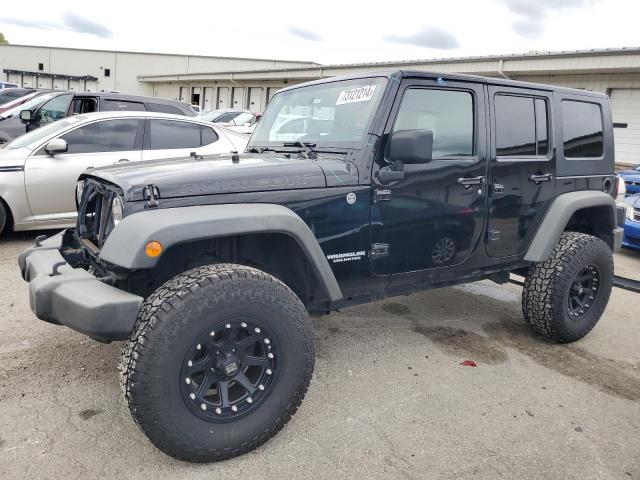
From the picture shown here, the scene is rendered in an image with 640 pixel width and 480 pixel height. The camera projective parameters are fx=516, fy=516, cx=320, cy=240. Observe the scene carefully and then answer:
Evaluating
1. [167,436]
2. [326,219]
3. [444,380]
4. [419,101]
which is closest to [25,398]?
[167,436]

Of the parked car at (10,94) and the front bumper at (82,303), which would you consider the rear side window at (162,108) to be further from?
the parked car at (10,94)

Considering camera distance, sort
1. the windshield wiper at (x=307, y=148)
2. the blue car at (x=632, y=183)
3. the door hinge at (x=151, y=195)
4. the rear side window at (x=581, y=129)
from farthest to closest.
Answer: the blue car at (x=632, y=183) < the rear side window at (x=581, y=129) < the windshield wiper at (x=307, y=148) < the door hinge at (x=151, y=195)

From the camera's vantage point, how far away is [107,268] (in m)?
2.49

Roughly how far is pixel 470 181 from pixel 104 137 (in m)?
4.50

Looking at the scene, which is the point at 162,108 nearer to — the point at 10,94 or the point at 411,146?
the point at 411,146

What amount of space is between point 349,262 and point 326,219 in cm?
31

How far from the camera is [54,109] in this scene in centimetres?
870

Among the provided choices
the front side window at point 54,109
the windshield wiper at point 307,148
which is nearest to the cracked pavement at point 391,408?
the windshield wiper at point 307,148

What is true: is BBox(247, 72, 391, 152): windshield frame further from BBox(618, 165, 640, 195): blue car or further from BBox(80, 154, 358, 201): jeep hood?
BBox(618, 165, 640, 195): blue car

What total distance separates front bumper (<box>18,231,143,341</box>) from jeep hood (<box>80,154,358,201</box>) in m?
0.46

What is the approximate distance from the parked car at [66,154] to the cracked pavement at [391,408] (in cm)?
158

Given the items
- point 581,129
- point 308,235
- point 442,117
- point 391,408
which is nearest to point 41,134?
point 308,235

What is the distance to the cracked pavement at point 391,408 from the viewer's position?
2.46 m

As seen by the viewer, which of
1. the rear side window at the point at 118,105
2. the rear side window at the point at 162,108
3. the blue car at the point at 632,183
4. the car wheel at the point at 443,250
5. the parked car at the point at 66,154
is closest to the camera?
the car wheel at the point at 443,250
